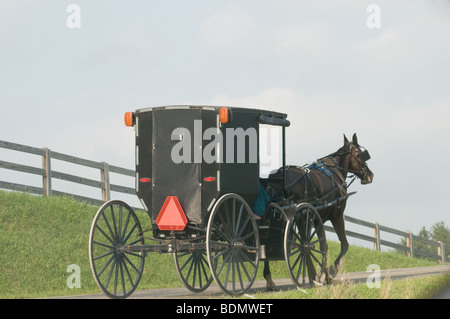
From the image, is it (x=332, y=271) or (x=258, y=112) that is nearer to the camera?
(x=258, y=112)

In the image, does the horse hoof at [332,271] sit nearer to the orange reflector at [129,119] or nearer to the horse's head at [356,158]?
the horse's head at [356,158]

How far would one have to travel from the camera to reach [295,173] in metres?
11.2

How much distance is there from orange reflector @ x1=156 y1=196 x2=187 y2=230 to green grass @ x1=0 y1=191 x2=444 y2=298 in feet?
9.94

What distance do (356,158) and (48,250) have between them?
6.96 metres

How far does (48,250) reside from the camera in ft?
46.4

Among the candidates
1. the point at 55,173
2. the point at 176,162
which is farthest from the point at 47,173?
the point at 176,162

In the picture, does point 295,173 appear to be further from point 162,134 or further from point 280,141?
point 162,134

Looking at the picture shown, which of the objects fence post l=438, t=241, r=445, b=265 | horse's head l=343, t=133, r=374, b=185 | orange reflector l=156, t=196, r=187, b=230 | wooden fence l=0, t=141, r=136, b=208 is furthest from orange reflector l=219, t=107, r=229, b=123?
fence post l=438, t=241, r=445, b=265

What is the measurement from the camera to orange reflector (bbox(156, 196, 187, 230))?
8852mm

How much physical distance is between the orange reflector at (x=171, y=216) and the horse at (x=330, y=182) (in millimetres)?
1823

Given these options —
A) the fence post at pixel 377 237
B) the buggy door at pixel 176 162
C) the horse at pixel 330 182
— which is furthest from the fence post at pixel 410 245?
the buggy door at pixel 176 162

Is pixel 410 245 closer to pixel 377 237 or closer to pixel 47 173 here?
pixel 377 237

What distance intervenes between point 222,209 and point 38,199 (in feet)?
29.7
